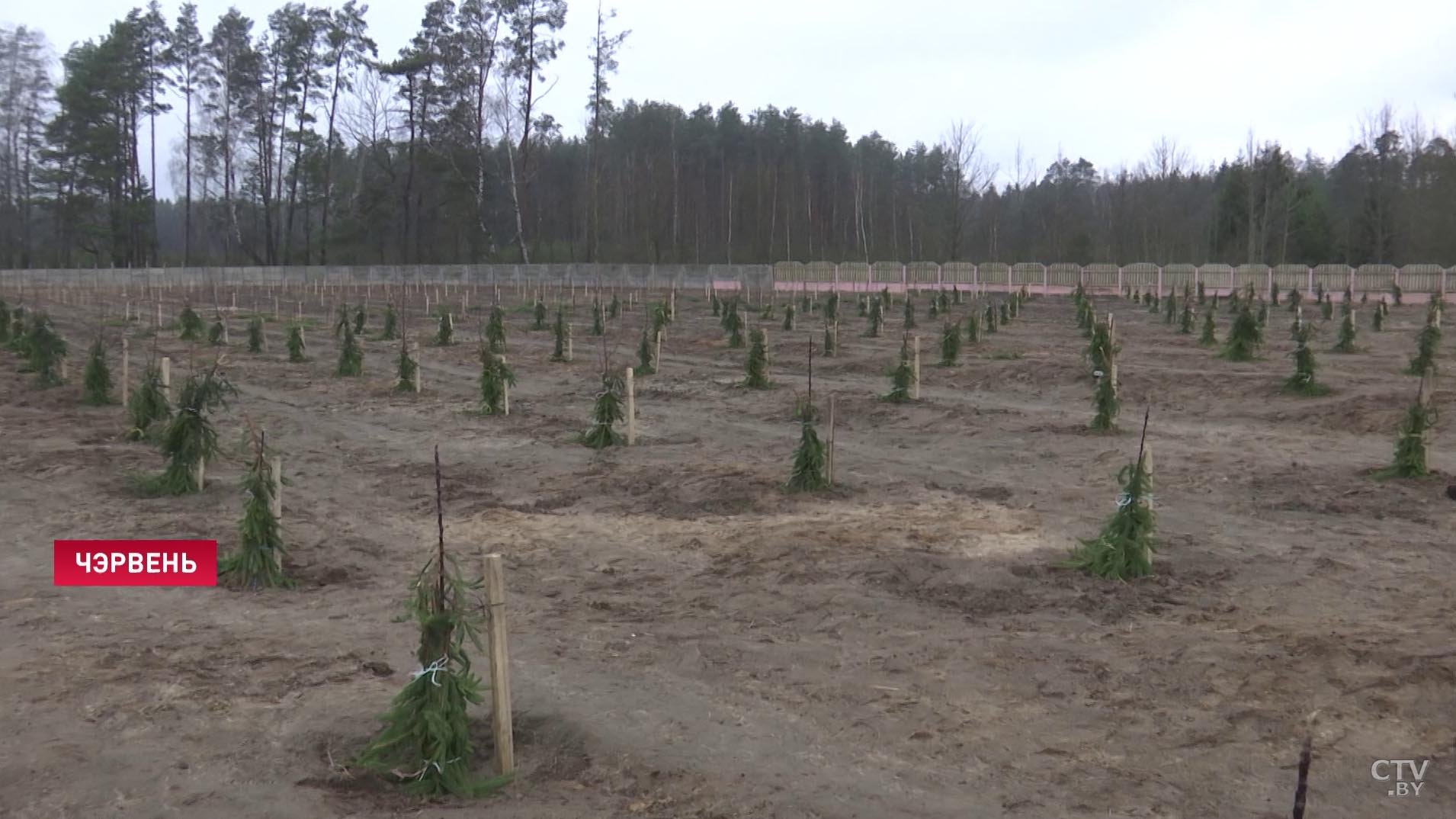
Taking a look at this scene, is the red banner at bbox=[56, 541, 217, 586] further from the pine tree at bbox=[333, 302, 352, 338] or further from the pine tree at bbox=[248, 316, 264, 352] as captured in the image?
the pine tree at bbox=[248, 316, 264, 352]

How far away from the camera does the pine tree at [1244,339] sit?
20.8 meters

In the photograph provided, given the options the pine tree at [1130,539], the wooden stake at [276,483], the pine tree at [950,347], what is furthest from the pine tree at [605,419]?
the pine tree at [950,347]

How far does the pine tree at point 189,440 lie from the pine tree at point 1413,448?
10703mm

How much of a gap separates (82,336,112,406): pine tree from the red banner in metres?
8.29

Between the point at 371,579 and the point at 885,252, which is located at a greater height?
the point at 885,252

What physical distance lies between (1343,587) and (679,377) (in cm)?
1339

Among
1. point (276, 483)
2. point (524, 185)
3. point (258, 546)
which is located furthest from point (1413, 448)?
point (524, 185)

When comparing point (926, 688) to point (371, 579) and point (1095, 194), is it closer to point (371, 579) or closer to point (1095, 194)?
point (371, 579)

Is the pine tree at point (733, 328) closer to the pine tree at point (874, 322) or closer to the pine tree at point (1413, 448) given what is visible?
the pine tree at point (874, 322)

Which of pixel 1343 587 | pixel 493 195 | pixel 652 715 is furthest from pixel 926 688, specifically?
pixel 493 195

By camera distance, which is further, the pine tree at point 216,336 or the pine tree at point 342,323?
the pine tree at point 216,336

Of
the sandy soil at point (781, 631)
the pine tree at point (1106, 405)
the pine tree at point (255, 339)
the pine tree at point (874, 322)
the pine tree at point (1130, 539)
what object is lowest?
the sandy soil at point (781, 631)

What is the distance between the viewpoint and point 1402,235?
5372cm

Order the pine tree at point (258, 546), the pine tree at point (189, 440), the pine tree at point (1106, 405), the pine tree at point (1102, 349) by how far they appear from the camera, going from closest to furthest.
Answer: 1. the pine tree at point (258, 546)
2. the pine tree at point (189, 440)
3. the pine tree at point (1106, 405)
4. the pine tree at point (1102, 349)
